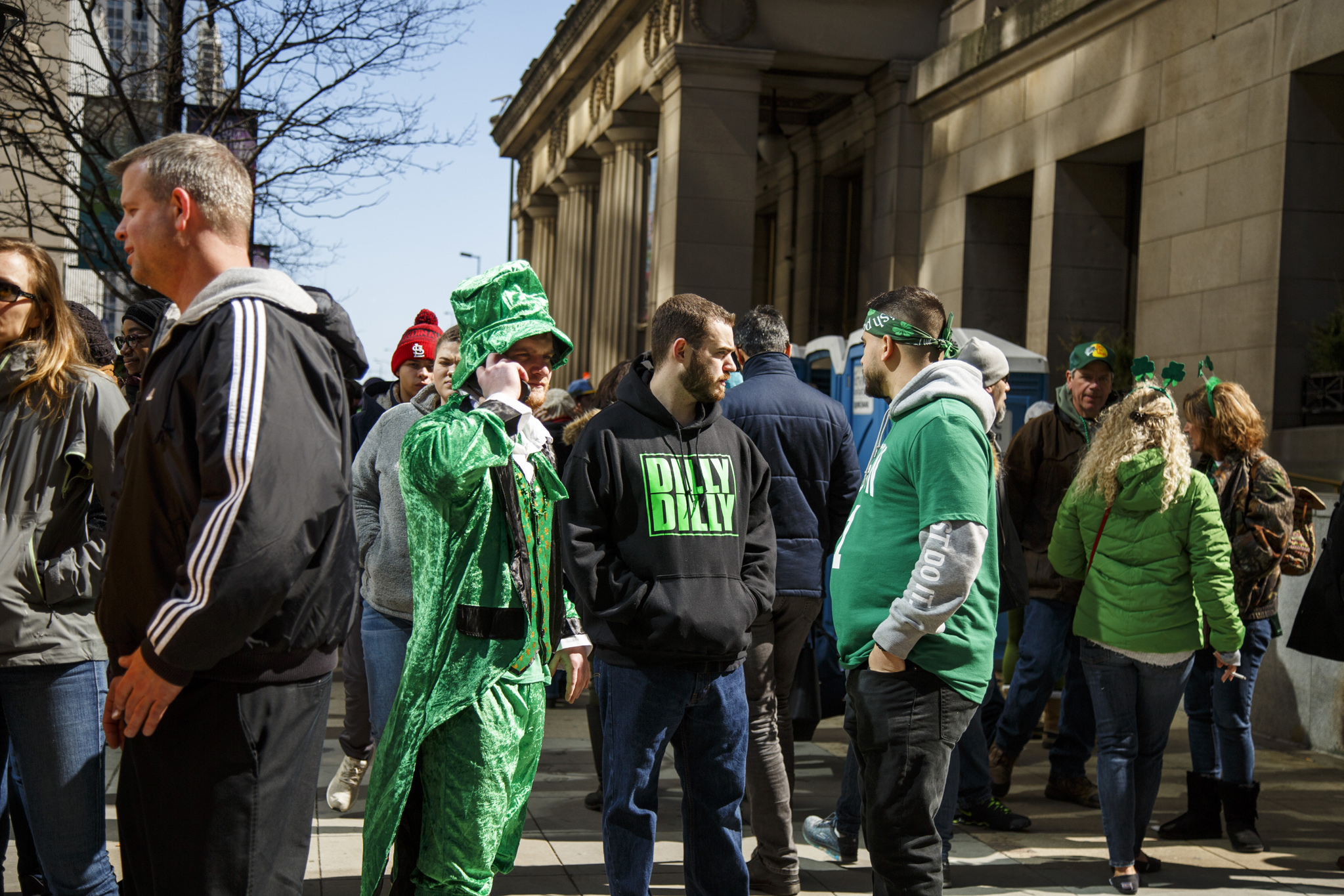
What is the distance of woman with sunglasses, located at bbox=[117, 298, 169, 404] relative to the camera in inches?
229

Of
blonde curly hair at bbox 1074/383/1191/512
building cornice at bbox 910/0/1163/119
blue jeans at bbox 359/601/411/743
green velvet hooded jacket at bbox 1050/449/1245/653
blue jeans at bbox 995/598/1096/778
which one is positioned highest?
building cornice at bbox 910/0/1163/119

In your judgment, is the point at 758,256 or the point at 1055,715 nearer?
the point at 1055,715

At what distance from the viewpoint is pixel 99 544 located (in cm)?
370

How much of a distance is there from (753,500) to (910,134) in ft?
54.9

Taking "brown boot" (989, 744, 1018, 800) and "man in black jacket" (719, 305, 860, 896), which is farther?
"brown boot" (989, 744, 1018, 800)

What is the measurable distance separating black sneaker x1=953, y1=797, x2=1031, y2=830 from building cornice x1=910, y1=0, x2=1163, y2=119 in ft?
33.9

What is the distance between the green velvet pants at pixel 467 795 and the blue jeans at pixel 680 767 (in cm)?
64

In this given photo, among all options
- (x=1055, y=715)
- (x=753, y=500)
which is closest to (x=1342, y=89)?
(x=1055, y=715)

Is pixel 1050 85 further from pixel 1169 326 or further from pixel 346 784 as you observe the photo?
pixel 346 784

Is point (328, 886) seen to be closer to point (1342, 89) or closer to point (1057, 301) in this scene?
point (1342, 89)

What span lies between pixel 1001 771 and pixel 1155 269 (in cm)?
828

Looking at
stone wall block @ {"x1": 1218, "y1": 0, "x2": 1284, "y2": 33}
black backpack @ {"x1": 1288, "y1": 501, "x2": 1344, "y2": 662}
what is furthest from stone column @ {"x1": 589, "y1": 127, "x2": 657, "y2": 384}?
black backpack @ {"x1": 1288, "y1": 501, "x2": 1344, "y2": 662}

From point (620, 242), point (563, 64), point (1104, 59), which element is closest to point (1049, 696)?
point (1104, 59)

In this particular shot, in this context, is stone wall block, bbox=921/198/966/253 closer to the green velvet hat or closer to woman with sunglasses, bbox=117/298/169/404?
woman with sunglasses, bbox=117/298/169/404
